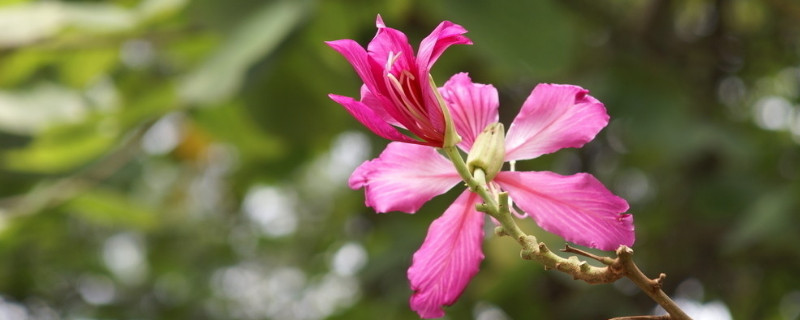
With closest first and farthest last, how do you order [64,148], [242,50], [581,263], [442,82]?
[581,263] < [242,50] < [64,148] < [442,82]

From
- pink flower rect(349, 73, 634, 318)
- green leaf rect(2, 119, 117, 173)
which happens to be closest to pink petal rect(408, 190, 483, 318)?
pink flower rect(349, 73, 634, 318)

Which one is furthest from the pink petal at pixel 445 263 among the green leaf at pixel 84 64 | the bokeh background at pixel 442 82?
the green leaf at pixel 84 64

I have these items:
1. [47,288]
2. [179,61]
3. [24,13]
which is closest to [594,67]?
[179,61]

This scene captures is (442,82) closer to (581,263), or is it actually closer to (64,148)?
(64,148)

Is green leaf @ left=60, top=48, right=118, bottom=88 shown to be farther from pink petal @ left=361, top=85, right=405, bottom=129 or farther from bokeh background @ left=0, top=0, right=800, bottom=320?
pink petal @ left=361, top=85, right=405, bottom=129

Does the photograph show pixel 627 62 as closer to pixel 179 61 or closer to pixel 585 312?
pixel 585 312

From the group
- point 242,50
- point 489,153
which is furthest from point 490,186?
point 242,50
